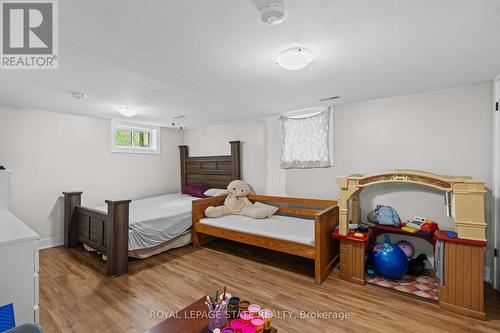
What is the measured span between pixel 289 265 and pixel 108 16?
3016 millimetres

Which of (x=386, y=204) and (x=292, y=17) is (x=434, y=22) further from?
(x=386, y=204)

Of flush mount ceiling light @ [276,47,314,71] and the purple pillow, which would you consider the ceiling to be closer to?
flush mount ceiling light @ [276,47,314,71]

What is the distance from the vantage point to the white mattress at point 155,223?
2.94 metres

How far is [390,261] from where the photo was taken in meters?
→ 2.39

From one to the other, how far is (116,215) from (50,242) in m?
1.89

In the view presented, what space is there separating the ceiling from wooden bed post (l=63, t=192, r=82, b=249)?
1403 millimetres

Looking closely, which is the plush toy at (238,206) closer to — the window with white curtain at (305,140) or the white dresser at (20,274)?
the window with white curtain at (305,140)

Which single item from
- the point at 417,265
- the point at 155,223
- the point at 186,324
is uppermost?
the point at 155,223

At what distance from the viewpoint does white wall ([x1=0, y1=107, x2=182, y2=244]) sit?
3.23m

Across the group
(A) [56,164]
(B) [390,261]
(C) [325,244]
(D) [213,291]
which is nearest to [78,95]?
(A) [56,164]

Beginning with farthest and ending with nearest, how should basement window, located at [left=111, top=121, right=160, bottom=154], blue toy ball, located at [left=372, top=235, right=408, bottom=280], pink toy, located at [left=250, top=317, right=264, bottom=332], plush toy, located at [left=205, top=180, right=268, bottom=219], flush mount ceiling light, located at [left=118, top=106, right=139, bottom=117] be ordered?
basement window, located at [left=111, top=121, right=160, bottom=154] < plush toy, located at [left=205, top=180, right=268, bottom=219] < flush mount ceiling light, located at [left=118, top=106, right=139, bottom=117] < blue toy ball, located at [left=372, top=235, right=408, bottom=280] < pink toy, located at [left=250, top=317, right=264, bottom=332]

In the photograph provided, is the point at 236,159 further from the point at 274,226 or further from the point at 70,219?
the point at 70,219

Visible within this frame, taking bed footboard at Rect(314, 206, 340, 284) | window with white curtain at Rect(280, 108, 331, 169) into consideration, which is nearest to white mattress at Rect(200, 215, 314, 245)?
bed footboard at Rect(314, 206, 340, 284)

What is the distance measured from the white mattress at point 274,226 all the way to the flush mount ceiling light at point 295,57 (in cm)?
181
